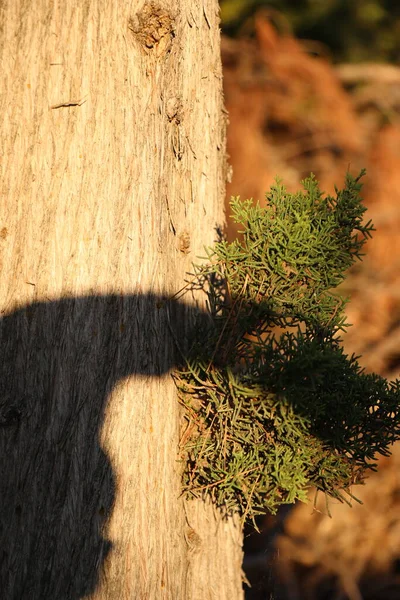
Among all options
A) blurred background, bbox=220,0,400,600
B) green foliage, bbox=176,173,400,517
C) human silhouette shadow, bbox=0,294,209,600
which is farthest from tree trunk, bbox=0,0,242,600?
blurred background, bbox=220,0,400,600

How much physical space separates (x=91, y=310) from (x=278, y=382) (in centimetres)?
66

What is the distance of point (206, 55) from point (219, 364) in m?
1.19

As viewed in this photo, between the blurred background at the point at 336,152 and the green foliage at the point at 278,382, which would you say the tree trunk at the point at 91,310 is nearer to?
the green foliage at the point at 278,382

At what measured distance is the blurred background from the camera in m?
5.26

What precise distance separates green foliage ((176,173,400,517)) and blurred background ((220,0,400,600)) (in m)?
3.66

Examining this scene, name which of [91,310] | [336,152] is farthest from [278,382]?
[336,152]

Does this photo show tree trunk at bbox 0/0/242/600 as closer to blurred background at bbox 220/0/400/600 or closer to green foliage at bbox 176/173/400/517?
green foliage at bbox 176/173/400/517

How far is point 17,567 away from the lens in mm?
1718

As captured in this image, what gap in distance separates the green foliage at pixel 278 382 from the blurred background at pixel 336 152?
12.0ft

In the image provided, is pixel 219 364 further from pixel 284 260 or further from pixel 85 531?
pixel 85 531

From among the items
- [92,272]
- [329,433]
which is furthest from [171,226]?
[329,433]

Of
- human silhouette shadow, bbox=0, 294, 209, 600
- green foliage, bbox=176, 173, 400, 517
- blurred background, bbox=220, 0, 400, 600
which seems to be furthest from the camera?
blurred background, bbox=220, 0, 400, 600

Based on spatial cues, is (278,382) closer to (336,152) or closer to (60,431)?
(60,431)

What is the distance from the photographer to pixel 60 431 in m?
1.78
